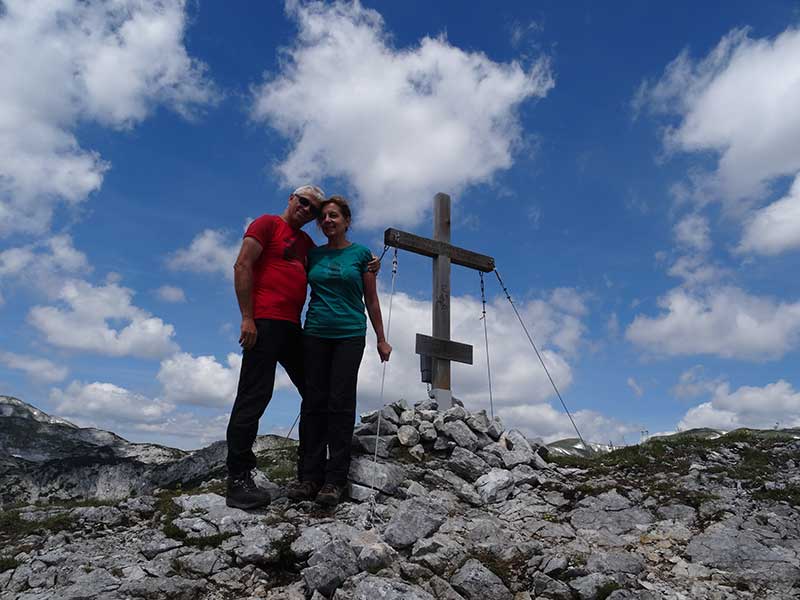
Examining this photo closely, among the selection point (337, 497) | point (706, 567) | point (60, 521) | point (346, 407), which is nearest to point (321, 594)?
point (337, 497)

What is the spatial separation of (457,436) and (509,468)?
3.05ft

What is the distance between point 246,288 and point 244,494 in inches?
92.2

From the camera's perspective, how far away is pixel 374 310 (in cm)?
707

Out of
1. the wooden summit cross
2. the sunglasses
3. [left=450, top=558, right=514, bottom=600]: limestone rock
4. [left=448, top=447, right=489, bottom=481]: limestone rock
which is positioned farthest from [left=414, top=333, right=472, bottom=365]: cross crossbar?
[left=450, top=558, right=514, bottom=600]: limestone rock

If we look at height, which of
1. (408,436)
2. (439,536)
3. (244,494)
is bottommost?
(439,536)

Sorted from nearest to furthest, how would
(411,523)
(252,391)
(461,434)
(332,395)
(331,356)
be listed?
(411,523)
(252,391)
(332,395)
(331,356)
(461,434)

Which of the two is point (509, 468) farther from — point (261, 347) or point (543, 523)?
point (261, 347)

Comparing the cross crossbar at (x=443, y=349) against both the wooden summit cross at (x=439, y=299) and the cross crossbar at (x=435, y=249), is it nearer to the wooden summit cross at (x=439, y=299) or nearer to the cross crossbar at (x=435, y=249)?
the wooden summit cross at (x=439, y=299)

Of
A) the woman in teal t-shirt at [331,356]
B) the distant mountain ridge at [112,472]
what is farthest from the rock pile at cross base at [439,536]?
the distant mountain ridge at [112,472]

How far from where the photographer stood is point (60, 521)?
20.9 ft

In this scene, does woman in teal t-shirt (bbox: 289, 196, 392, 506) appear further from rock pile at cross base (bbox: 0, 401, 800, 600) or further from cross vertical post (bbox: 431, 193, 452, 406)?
cross vertical post (bbox: 431, 193, 452, 406)

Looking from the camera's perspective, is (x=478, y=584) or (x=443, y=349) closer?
(x=478, y=584)

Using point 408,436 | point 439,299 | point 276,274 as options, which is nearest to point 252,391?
point 276,274

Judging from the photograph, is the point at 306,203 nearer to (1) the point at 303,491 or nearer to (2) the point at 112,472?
(1) the point at 303,491
